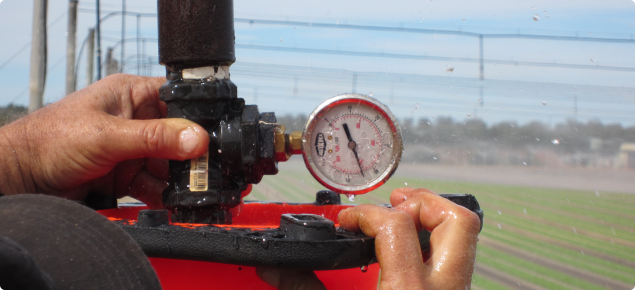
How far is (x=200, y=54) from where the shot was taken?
1.16m

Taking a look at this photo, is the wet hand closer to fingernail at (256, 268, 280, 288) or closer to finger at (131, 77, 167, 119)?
fingernail at (256, 268, 280, 288)

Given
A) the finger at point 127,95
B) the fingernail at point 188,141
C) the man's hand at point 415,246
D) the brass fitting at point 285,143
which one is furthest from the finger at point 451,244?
the finger at point 127,95

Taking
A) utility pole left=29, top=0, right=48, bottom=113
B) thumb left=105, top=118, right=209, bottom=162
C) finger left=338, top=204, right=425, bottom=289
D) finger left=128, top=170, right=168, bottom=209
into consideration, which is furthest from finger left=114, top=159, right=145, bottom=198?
utility pole left=29, top=0, right=48, bottom=113

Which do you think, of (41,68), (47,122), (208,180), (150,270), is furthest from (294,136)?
(41,68)

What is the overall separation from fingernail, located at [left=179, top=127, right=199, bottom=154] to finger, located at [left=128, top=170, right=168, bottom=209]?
68 centimetres

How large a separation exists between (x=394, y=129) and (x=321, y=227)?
19.0 inches

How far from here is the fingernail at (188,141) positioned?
1129mm

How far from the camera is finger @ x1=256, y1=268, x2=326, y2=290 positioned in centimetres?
96

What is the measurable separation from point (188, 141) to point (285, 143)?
9.8 inches

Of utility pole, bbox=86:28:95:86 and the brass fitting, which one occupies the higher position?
utility pole, bbox=86:28:95:86

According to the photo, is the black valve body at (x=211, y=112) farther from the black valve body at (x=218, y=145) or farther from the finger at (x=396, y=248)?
the finger at (x=396, y=248)

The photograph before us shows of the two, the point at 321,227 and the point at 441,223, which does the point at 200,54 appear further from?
the point at 441,223

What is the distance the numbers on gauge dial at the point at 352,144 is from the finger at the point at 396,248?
33 cm

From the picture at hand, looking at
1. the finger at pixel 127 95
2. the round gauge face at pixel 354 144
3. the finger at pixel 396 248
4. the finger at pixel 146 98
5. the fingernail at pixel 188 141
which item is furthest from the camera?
the finger at pixel 146 98
